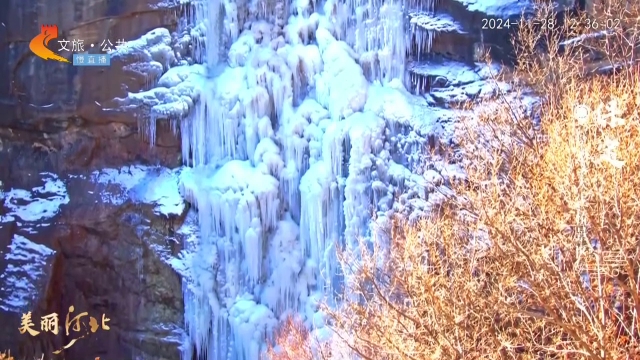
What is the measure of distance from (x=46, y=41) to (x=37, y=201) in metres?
2.08

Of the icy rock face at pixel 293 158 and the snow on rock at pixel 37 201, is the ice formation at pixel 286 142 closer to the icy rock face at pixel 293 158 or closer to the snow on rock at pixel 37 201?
the icy rock face at pixel 293 158

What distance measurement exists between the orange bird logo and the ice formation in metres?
0.94

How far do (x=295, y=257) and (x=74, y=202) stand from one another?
296cm

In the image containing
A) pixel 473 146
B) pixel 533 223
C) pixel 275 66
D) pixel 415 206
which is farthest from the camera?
pixel 275 66

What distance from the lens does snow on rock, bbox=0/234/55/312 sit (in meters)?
8.64

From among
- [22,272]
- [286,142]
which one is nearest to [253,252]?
[286,142]

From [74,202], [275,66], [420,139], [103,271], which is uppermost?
[275,66]

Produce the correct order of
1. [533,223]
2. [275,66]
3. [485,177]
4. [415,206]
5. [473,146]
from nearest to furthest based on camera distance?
[533,223] → [485,177] → [473,146] → [415,206] → [275,66]

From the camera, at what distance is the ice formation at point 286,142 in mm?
8359

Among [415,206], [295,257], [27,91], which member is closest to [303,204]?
[295,257]

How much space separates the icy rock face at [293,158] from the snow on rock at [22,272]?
1760mm

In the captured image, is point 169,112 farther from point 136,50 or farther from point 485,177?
point 485,177

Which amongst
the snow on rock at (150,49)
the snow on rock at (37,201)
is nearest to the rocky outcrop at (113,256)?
the snow on rock at (37,201)

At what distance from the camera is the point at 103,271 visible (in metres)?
8.94
